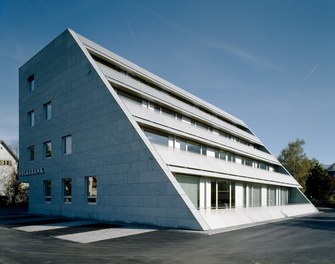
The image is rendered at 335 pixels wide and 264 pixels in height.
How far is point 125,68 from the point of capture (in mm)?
27594

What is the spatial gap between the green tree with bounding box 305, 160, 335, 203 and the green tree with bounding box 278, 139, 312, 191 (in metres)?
6.91

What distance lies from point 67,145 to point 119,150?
7.93 metres

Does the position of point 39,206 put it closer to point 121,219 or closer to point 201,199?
point 121,219

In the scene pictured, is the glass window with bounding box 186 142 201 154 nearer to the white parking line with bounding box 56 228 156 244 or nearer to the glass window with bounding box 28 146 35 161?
the white parking line with bounding box 56 228 156 244

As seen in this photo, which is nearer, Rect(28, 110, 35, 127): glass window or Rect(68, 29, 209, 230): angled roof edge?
Rect(68, 29, 209, 230): angled roof edge

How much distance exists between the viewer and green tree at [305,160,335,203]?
6488 cm

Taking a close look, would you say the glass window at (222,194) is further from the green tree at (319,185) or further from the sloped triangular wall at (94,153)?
the green tree at (319,185)

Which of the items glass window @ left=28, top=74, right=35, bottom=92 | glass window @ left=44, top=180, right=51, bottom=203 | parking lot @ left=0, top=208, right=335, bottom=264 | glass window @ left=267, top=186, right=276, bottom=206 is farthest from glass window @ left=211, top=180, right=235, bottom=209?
glass window @ left=28, top=74, right=35, bottom=92

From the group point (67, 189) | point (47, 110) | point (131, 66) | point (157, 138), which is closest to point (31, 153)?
point (47, 110)

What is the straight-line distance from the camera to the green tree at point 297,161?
58987mm

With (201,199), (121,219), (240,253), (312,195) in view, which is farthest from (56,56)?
(312,195)

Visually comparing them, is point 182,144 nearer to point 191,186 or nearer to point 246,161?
point 191,186

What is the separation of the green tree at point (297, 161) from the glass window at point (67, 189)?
152 feet

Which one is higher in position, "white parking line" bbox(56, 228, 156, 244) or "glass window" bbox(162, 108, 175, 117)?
"glass window" bbox(162, 108, 175, 117)
